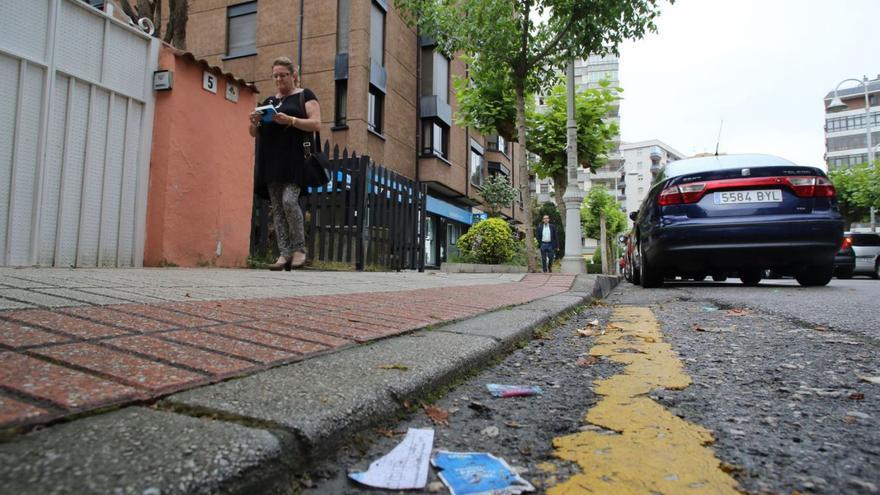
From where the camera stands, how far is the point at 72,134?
14.3 ft

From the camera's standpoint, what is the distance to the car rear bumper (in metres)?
5.61

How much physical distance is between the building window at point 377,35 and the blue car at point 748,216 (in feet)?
43.8

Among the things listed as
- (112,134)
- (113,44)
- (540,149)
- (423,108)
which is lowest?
(112,134)

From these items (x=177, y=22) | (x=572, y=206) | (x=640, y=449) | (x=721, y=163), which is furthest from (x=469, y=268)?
(x=640, y=449)

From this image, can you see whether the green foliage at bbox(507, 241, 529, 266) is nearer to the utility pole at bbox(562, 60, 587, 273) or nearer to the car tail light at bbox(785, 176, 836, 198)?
the utility pole at bbox(562, 60, 587, 273)

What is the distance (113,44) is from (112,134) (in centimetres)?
80

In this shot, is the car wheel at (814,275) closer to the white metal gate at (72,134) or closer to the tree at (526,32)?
the tree at (526,32)

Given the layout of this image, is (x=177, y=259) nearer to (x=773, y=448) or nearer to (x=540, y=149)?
(x=773, y=448)

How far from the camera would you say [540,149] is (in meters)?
16.4

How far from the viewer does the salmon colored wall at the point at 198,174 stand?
5.14 meters

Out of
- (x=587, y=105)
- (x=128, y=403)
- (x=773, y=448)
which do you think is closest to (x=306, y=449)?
(x=128, y=403)

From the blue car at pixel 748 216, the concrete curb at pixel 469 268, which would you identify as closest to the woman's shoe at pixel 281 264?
the blue car at pixel 748 216

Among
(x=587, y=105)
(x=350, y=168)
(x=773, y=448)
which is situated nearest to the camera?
(x=773, y=448)

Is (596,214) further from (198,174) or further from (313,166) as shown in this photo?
(198,174)
